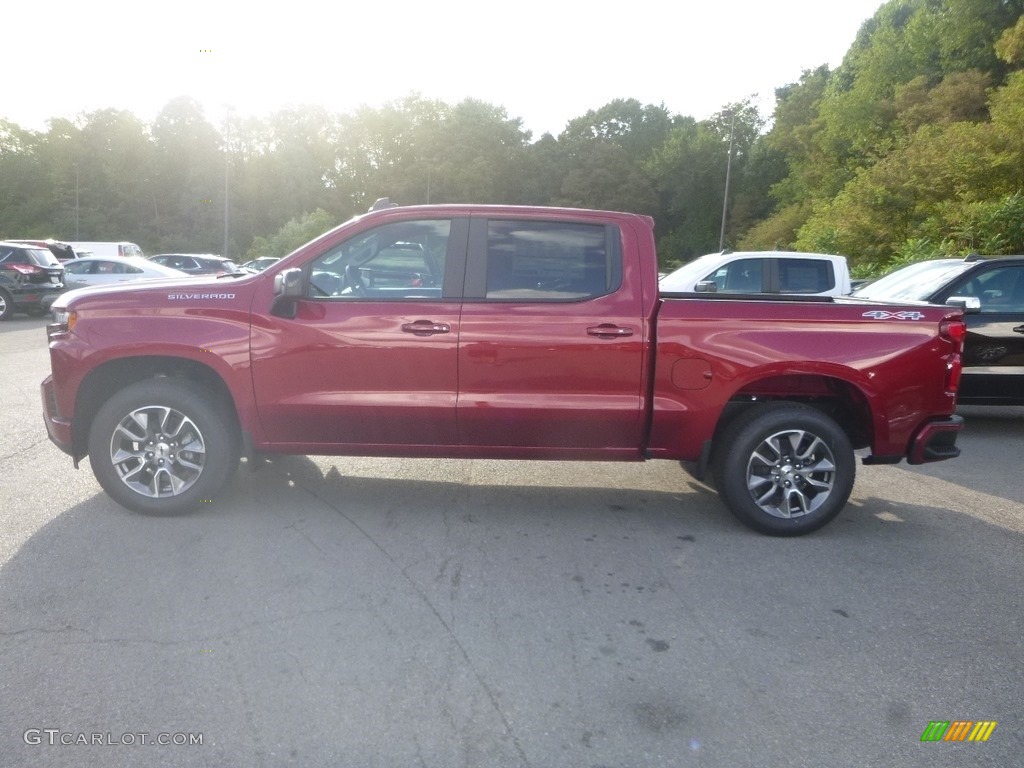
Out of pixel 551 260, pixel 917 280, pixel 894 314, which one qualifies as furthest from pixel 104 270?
pixel 894 314

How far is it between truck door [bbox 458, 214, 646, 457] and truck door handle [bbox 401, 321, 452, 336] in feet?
0.37

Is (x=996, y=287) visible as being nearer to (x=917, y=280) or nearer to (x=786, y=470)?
(x=917, y=280)

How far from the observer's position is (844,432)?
582cm

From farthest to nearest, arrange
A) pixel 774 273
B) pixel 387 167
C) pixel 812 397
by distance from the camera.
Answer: pixel 387 167 → pixel 774 273 → pixel 812 397

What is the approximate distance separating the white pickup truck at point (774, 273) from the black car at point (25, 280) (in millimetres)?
15332

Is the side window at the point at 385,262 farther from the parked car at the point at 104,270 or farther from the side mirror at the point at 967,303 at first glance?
the parked car at the point at 104,270

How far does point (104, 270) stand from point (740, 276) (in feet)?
58.4

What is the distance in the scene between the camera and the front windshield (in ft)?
30.8

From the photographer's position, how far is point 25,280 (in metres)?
19.6

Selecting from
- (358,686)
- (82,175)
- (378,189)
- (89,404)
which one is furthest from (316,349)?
(82,175)

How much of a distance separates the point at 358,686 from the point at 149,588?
5.15 feet

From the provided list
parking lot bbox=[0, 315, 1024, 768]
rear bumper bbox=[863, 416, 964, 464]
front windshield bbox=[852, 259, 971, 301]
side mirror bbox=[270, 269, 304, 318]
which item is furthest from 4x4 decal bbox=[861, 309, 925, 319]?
front windshield bbox=[852, 259, 971, 301]

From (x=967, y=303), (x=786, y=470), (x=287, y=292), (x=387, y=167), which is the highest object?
(x=387, y=167)

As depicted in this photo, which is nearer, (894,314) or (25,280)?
(894,314)
